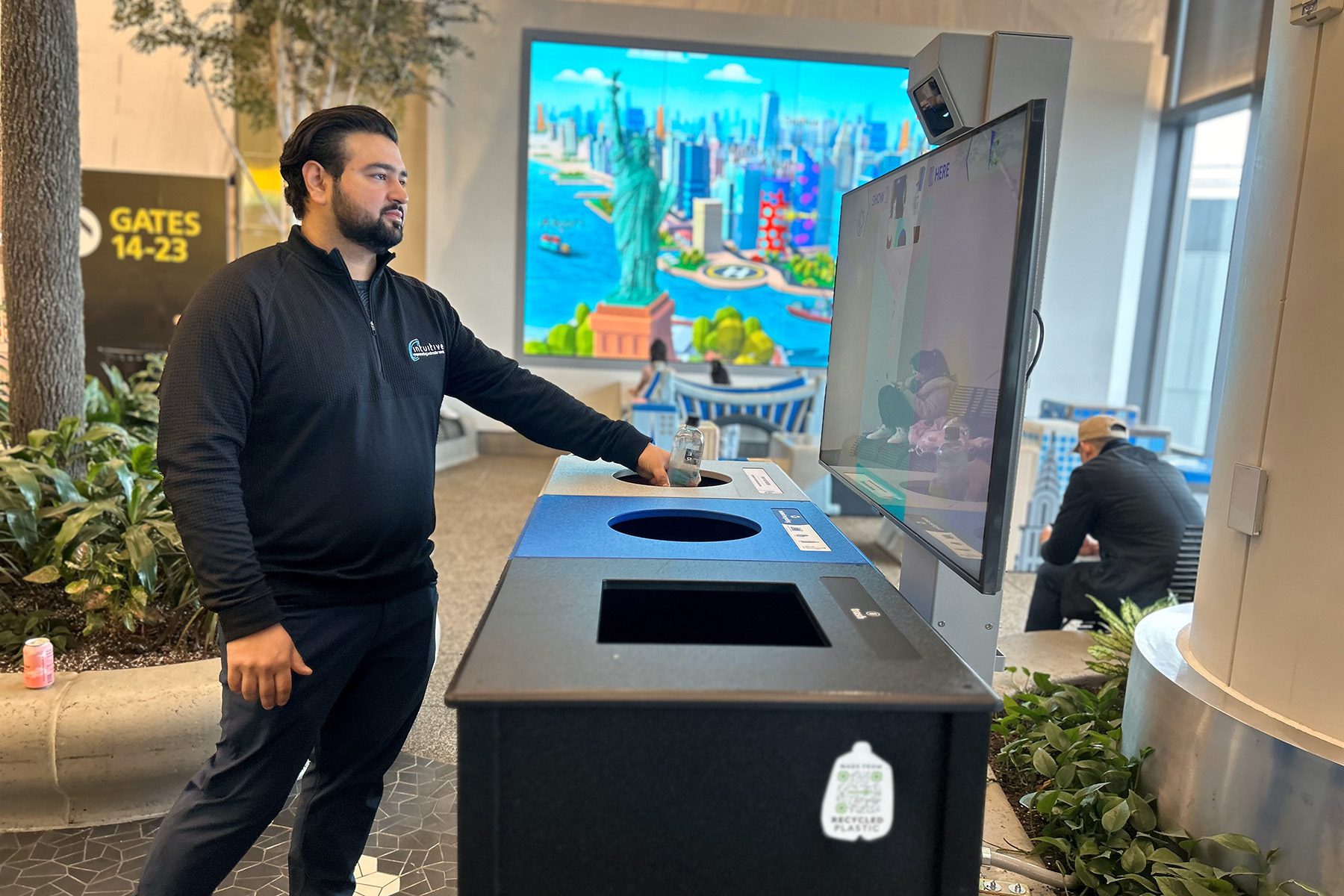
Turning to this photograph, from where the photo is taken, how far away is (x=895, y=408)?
166 centimetres

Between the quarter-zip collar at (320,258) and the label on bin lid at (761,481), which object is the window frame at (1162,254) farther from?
the quarter-zip collar at (320,258)

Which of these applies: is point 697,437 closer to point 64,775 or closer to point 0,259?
point 64,775

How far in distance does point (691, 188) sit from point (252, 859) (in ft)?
22.8

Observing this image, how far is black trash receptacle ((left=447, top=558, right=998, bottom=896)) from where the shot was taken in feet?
3.36

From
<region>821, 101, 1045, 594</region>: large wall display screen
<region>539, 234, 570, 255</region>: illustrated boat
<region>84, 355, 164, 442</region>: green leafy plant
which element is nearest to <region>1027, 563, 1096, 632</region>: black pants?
<region>821, 101, 1045, 594</region>: large wall display screen

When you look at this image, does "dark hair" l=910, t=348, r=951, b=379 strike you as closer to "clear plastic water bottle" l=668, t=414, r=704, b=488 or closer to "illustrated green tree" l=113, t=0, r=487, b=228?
"clear plastic water bottle" l=668, t=414, r=704, b=488

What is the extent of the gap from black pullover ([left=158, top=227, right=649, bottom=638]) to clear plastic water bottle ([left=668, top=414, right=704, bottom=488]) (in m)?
0.55

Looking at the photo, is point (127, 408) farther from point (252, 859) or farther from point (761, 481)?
point (761, 481)

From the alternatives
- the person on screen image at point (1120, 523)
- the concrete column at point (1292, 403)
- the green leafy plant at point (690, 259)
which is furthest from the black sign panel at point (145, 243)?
the concrete column at point (1292, 403)

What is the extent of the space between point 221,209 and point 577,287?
2881 millimetres

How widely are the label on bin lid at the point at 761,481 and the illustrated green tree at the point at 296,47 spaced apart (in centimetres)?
577

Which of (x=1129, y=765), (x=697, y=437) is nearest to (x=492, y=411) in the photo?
(x=697, y=437)

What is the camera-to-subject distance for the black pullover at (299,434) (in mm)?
1467

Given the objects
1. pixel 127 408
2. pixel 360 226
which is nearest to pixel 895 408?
pixel 360 226
